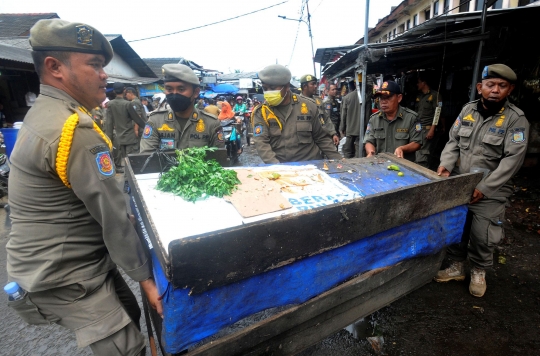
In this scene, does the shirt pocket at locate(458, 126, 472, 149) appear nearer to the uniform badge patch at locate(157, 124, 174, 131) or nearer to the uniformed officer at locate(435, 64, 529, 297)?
the uniformed officer at locate(435, 64, 529, 297)

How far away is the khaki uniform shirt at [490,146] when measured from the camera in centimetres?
255

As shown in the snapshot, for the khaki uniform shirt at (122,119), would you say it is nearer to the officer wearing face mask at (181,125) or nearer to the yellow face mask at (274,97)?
the officer wearing face mask at (181,125)

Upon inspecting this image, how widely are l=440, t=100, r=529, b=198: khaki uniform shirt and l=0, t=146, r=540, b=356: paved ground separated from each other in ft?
3.45

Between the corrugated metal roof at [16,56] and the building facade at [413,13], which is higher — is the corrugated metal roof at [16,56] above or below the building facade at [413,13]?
below

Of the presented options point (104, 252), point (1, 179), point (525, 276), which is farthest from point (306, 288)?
point (1, 179)

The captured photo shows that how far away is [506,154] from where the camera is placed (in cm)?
261

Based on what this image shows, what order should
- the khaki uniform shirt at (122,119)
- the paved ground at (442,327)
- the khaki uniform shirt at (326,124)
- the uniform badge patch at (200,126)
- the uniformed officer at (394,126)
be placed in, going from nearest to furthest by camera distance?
the paved ground at (442,327), the uniform badge patch at (200,126), the uniformed officer at (394,126), the khaki uniform shirt at (326,124), the khaki uniform shirt at (122,119)

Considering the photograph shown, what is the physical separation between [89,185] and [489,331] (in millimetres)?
3126

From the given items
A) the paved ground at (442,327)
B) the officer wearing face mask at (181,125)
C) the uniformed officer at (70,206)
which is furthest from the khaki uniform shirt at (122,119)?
the uniformed officer at (70,206)

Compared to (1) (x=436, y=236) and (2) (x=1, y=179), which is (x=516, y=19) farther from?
(2) (x=1, y=179)

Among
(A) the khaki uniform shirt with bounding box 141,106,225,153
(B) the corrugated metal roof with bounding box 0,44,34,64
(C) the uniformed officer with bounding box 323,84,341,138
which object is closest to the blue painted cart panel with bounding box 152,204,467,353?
(A) the khaki uniform shirt with bounding box 141,106,225,153

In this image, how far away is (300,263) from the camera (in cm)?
147

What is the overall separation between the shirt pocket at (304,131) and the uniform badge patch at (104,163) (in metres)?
2.33

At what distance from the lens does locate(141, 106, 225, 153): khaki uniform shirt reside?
319 centimetres
